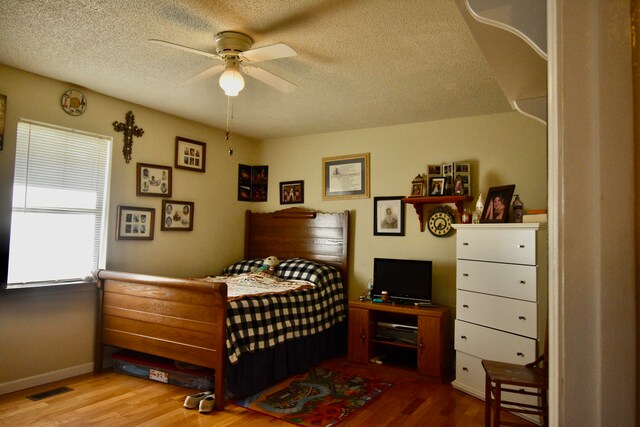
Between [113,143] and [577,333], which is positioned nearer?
[577,333]

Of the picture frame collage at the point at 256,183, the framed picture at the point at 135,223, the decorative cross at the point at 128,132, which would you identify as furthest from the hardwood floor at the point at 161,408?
the picture frame collage at the point at 256,183

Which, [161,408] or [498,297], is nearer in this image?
[161,408]

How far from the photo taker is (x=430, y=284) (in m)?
3.70

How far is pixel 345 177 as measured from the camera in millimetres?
4543

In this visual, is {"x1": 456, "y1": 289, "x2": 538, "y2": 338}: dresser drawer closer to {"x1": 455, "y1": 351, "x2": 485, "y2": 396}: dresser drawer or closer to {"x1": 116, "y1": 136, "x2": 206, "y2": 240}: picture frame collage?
{"x1": 455, "y1": 351, "x2": 485, "y2": 396}: dresser drawer

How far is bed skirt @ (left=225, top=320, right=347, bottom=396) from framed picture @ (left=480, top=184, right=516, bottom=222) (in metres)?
1.88

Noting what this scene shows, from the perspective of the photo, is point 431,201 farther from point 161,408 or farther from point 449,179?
point 161,408

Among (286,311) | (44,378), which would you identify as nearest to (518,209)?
(286,311)

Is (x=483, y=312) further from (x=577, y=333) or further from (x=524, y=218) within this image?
(x=577, y=333)

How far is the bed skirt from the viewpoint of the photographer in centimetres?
295

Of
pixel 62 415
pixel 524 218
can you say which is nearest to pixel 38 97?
pixel 62 415

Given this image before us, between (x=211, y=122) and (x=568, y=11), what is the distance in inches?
169

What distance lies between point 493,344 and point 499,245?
748 millimetres

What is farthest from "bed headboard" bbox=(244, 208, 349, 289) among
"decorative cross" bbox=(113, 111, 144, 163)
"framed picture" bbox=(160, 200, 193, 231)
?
"decorative cross" bbox=(113, 111, 144, 163)
